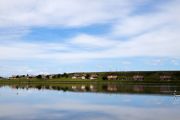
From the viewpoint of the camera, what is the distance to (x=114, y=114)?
51.3 metres

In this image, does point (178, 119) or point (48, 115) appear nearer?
point (178, 119)

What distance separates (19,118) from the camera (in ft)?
153

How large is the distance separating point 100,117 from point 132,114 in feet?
17.8

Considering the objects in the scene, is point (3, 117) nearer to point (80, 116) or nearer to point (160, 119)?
point (80, 116)

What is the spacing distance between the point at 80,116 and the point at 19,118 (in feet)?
25.4

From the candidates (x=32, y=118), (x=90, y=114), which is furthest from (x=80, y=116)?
(x=32, y=118)

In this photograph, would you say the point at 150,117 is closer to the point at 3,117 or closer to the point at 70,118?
the point at 70,118

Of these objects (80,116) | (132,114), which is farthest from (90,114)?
(132,114)

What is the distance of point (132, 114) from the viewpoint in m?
50.8

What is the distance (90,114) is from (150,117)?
8.51m

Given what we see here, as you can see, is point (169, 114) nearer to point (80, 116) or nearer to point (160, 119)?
point (160, 119)

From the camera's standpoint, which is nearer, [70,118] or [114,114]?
[70,118]

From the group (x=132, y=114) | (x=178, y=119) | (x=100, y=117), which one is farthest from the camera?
(x=132, y=114)

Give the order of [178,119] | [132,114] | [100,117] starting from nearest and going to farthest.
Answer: [178,119]
[100,117]
[132,114]
